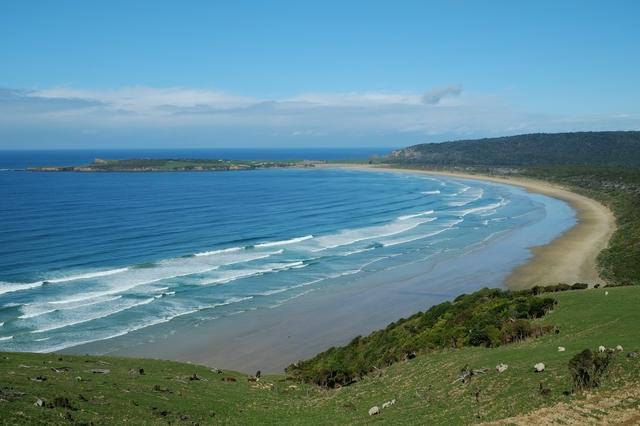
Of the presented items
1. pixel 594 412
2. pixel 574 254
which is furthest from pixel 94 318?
pixel 574 254

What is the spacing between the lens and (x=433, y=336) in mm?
25562

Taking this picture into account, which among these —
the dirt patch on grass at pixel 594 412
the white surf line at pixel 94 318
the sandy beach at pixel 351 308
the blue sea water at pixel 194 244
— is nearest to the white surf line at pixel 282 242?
the blue sea water at pixel 194 244

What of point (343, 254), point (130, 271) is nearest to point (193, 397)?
point (130, 271)

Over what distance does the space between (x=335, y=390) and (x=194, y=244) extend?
42762 mm

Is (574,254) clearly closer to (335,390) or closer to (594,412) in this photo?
(335,390)

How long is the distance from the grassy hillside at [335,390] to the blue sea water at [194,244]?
43.6ft

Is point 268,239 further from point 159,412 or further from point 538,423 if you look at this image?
point 538,423

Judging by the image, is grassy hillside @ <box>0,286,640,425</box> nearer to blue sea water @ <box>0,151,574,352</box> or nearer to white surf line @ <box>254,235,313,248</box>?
blue sea water @ <box>0,151,574,352</box>

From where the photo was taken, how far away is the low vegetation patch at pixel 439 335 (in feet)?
77.5

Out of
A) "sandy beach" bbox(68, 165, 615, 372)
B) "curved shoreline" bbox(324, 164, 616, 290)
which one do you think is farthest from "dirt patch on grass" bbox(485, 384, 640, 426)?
"curved shoreline" bbox(324, 164, 616, 290)

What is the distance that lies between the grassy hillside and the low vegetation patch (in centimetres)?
76

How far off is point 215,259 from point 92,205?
4554 cm

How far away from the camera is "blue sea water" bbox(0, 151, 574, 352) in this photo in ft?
128

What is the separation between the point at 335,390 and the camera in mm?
22281
